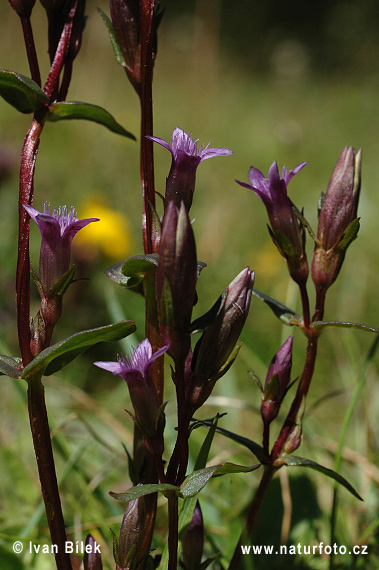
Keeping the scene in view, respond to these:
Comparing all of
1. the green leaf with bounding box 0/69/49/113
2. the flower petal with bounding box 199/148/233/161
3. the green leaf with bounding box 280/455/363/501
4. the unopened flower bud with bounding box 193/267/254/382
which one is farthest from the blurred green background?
the green leaf with bounding box 0/69/49/113

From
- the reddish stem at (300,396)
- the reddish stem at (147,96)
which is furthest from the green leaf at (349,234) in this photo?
the reddish stem at (147,96)

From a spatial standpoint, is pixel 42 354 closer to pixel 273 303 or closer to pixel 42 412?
pixel 42 412

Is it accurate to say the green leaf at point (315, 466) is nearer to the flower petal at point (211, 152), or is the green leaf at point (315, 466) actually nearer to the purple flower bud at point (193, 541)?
the purple flower bud at point (193, 541)

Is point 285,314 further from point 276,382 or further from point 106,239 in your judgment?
point 106,239
